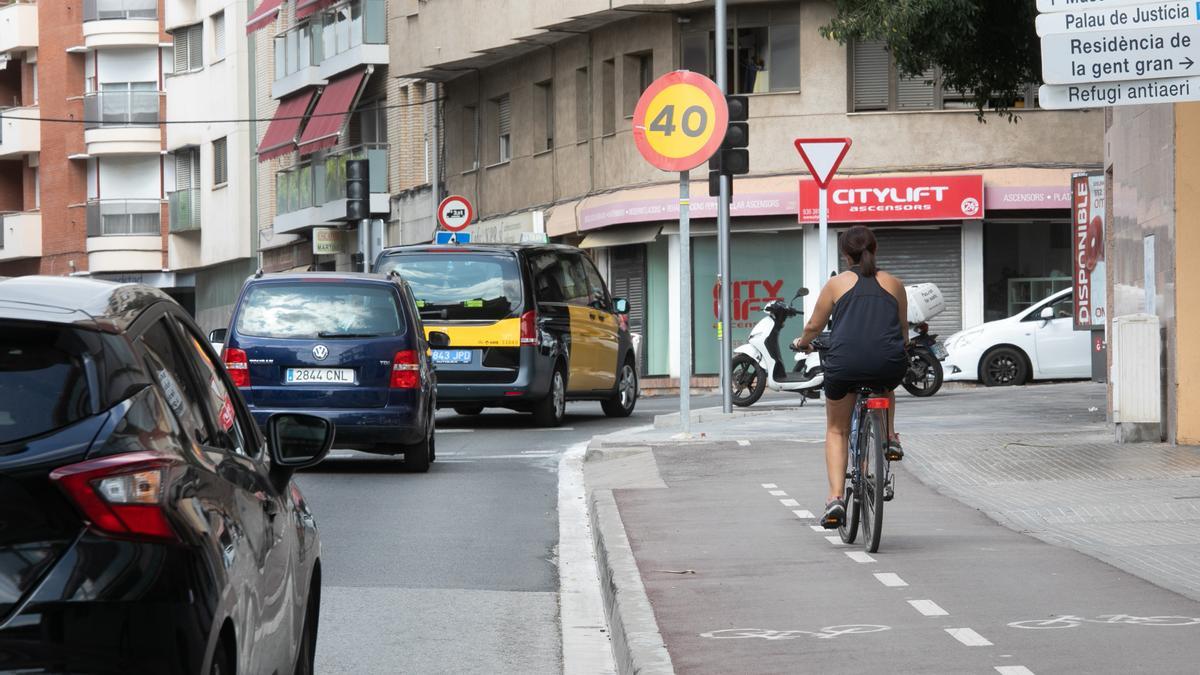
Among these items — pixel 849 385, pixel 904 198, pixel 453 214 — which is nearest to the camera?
pixel 849 385

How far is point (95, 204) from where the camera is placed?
7569 cm

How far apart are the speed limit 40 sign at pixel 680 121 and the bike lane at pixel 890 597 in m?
5.27

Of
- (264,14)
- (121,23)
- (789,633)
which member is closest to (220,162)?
(121,23)

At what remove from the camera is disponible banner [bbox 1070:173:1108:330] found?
2306 cm

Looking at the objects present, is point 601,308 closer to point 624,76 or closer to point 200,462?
point 624,76

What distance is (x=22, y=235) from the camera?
263 ft

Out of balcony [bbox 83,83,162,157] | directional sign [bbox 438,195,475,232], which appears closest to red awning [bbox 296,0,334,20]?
balcony [bbox 83,83,162,157]

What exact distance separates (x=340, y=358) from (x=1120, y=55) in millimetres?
8567

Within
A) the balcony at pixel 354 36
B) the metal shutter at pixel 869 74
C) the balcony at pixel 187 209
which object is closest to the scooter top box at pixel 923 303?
the metal shutter at pixel 869 74

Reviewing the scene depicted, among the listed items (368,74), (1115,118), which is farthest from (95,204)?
(1115,118)

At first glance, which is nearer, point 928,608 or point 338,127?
point 928,608

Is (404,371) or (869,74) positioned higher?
(869,74)

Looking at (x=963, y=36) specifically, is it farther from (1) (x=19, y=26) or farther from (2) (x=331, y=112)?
(1) (x=19, y=26)

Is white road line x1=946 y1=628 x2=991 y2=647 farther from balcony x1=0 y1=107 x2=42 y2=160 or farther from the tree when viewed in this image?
balcony x1=0 y1=107 x2=42 y2=160
